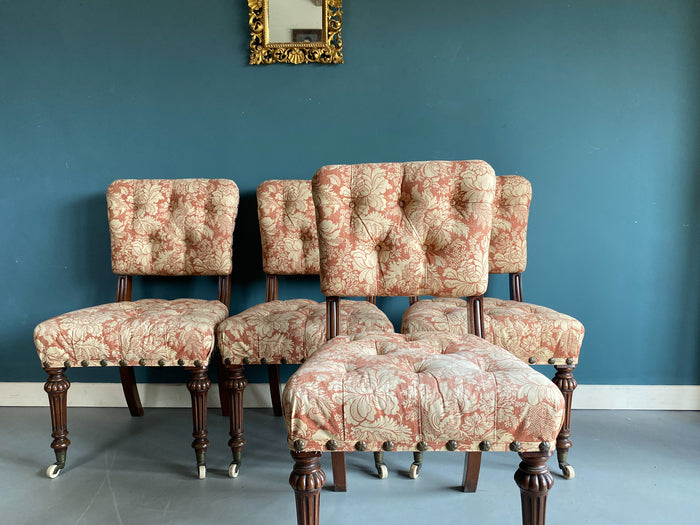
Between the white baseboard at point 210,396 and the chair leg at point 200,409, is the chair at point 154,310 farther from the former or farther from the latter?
the white baseboard at point 210,396

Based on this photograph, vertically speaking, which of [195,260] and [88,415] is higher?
[195,260]

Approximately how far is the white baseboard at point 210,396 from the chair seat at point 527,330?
80 cm

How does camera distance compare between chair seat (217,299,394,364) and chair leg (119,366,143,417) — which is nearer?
chair seat (217,299,394,364)

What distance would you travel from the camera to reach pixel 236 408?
5.63ft

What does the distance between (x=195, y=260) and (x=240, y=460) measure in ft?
2.78

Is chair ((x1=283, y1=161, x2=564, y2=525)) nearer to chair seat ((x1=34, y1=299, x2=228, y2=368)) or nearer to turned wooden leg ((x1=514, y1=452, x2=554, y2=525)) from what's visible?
turned wooden leg ((x1=514, y1=452, x2=554, y2=525))

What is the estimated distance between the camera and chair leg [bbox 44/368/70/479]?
1.70 meters

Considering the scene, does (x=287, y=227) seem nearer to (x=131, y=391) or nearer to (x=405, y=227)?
(x=405, y=227)

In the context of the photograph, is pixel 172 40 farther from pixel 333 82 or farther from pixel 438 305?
pixel 438 305

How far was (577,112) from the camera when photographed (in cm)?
225

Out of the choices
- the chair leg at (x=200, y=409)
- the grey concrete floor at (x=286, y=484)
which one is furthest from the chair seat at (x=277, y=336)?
the grey concrete floor at (x=286, y=484)

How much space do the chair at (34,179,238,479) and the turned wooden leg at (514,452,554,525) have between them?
1.09 meters

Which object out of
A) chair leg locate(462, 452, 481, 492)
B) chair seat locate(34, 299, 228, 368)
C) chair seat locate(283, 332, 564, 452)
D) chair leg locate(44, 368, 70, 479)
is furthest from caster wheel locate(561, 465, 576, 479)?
chair leg locate(44, 368, 70, 479)

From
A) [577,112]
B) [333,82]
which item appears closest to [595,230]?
[577,112]
